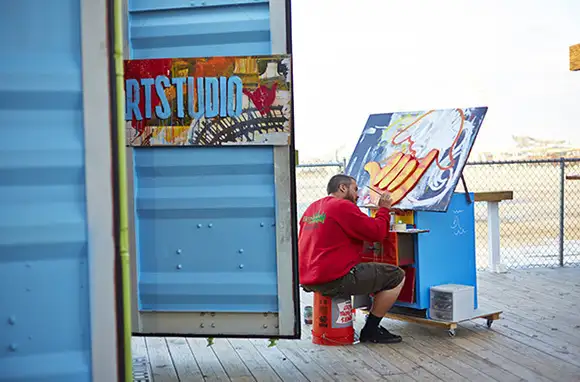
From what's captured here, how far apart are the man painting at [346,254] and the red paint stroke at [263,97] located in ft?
4.38

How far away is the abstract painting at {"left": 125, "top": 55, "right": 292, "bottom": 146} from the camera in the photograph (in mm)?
4461

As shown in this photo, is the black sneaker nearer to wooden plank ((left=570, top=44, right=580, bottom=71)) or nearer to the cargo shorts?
the cargo shorts

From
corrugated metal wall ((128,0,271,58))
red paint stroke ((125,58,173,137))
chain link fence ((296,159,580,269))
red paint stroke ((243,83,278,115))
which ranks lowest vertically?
chain link fence ((296,159,580,269))

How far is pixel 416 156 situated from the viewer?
623 cm

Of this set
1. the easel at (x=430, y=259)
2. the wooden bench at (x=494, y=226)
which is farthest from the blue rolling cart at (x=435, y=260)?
the wooden bench at (x=494, y=226)

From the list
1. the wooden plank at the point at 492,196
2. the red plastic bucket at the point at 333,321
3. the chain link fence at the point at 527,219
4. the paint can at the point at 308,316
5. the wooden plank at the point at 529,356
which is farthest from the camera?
the chain link fence at the point at 527,219

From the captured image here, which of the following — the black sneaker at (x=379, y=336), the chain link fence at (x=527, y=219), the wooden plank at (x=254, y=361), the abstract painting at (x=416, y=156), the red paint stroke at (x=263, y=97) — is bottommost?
the wooden plank at (x=254, y=361)

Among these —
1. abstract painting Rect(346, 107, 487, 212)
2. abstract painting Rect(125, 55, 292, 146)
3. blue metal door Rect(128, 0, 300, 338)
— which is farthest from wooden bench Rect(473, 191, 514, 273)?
abstract painting Rect(125, 55, 292, 146)

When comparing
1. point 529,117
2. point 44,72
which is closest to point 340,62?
point 529,117

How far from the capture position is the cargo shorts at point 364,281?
560 centimetres

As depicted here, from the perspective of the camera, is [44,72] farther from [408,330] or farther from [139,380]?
[408,330]

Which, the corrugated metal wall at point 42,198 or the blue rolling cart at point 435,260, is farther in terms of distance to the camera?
the blue rolling cart at point 435,260

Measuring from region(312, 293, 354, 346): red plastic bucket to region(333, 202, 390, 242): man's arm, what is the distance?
0.56m

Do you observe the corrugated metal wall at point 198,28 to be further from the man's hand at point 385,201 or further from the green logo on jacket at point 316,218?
the man's hand at point 385,201
